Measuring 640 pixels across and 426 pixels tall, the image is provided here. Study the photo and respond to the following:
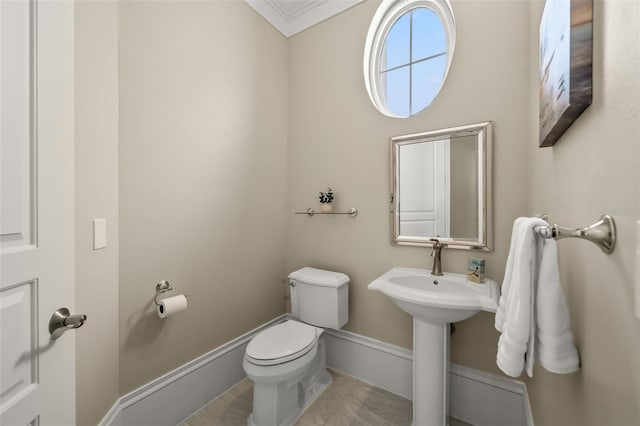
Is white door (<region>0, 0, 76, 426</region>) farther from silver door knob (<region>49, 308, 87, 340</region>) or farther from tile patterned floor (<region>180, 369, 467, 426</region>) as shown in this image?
tile patterned floor (<region>180, 369, 467, 426</region>)

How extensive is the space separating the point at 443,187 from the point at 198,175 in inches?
59.1

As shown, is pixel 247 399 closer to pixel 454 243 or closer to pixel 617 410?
pixel 454 243

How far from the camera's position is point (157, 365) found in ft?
4.56

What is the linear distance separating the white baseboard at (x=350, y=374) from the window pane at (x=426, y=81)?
1631 millimetres

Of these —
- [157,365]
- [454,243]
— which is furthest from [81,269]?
[454,243]

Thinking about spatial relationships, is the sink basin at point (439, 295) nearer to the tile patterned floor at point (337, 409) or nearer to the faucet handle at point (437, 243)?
the faucet handle at point (437, 243)

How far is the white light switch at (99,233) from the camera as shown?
3.55 feet

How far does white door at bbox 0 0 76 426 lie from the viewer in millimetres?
580

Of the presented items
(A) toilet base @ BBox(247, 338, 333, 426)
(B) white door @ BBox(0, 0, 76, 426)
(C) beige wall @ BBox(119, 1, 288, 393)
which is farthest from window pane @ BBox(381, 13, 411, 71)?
(A) toilet base @ BBox(247, 338, 333, 426)

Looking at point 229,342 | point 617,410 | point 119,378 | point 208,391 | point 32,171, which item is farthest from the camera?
point 229,342

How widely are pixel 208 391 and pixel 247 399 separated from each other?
0.25m

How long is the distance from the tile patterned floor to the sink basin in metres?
0.74

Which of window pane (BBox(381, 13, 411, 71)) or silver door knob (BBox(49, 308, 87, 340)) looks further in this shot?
window pane (BBox(381, 13, 411, 71))

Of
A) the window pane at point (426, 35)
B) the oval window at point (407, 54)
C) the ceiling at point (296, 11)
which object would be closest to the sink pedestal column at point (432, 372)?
the oval window at point (407, 54)
